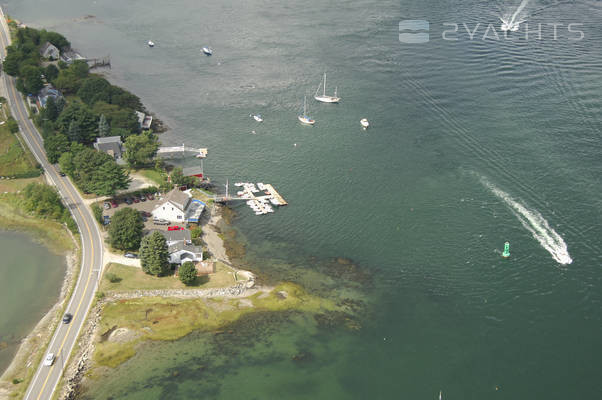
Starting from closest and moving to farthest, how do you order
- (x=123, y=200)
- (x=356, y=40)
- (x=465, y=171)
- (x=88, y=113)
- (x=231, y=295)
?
1. (x=231, y=295)
2. (x=123, y=200)
3. (x=465, y=171)
4. (x=88, y=113)
5. (x=356, y=40)

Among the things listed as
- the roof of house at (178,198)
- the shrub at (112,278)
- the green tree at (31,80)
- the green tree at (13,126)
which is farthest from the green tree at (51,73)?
the shrub at (112,278)

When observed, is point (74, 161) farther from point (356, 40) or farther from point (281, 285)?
point (356, 40)

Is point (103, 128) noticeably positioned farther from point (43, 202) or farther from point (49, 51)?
point (49, 51)

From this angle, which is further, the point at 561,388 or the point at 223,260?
the point at 223,260

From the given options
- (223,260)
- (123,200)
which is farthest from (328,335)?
(123,200)

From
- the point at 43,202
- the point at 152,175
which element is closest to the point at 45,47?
the point at 152,175

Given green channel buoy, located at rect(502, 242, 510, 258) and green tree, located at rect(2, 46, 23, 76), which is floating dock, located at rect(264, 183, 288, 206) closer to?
green channel buoy, located at rect(502, 242, 510, 258)
